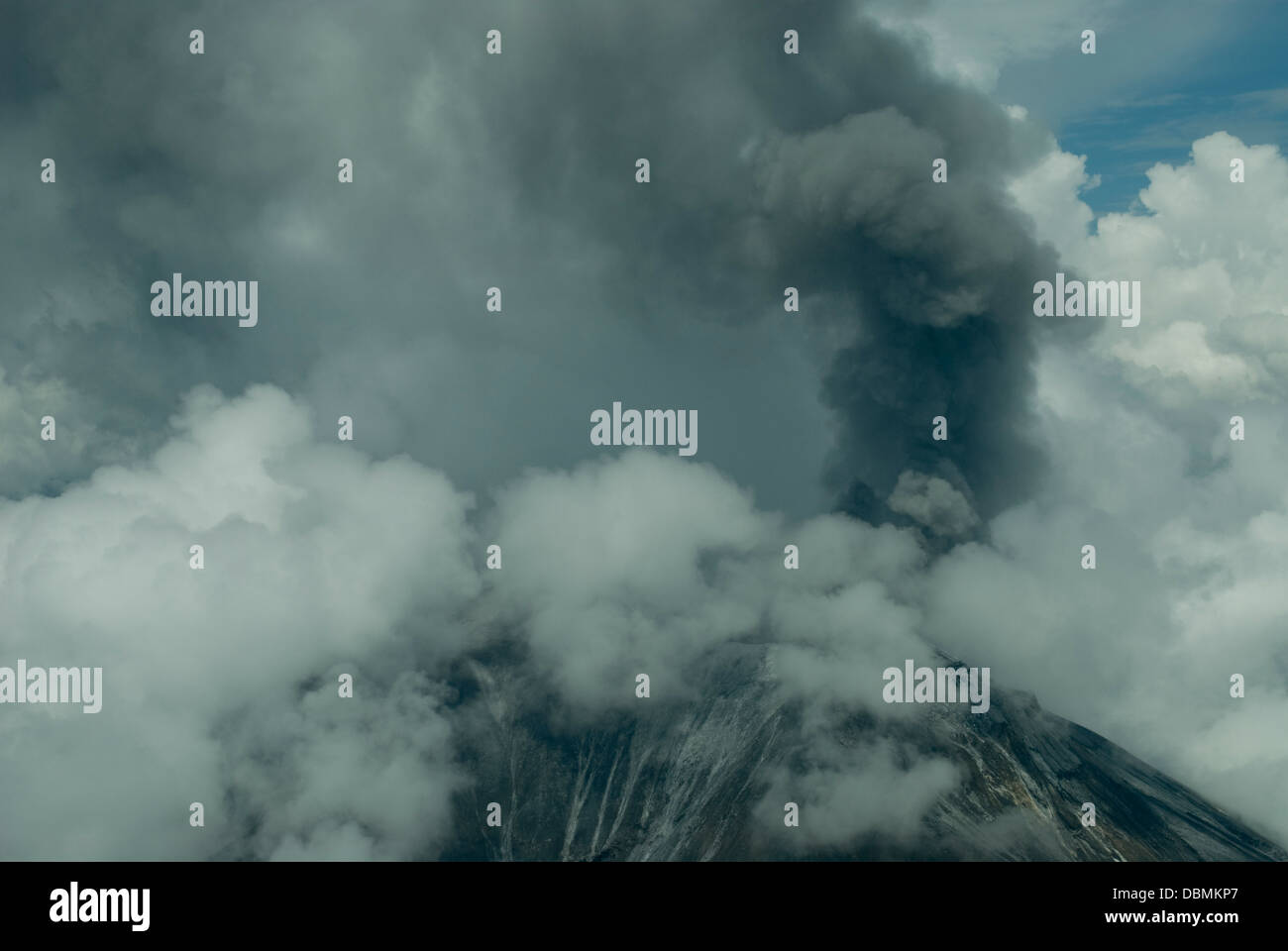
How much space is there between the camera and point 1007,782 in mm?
198750
